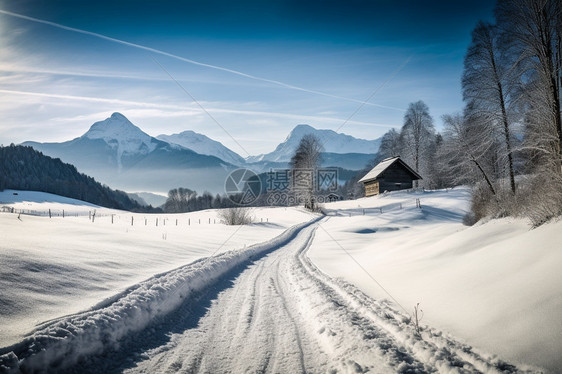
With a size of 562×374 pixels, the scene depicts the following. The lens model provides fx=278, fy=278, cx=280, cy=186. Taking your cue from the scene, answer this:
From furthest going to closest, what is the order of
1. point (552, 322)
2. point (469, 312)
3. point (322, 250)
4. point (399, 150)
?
point (399, 150), point (322, 250), point (469, 312), point (552, 322)

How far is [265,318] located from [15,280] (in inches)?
176

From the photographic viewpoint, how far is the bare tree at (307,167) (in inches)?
1601

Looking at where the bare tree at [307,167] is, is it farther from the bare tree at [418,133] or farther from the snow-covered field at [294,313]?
the snow-covered field at [294,313]

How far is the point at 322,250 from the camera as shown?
14.1 m

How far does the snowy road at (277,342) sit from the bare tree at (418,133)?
163 feet

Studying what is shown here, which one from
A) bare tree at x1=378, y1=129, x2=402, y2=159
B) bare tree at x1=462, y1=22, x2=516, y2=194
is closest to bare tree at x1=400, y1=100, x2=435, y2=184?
bare tree at x1=378, y1=129, x2=402, y2=159

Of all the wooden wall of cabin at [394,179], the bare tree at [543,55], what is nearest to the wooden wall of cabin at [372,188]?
the wooden wall of cabin at [394,179]

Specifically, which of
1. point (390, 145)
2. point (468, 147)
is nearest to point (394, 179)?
point (390, 145)

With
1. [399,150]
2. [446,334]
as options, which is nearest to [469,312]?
[446,334]

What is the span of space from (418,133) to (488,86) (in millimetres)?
36094

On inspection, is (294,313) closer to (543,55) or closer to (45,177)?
(543,55)

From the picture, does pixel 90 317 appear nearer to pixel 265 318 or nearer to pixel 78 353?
pixel 78 353

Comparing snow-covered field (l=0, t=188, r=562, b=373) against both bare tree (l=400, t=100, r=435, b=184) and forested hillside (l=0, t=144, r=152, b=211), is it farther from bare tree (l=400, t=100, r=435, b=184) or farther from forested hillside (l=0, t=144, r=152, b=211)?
forested hillside (l=0, t=144, r=152, b=211)

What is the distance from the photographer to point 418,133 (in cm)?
4900
